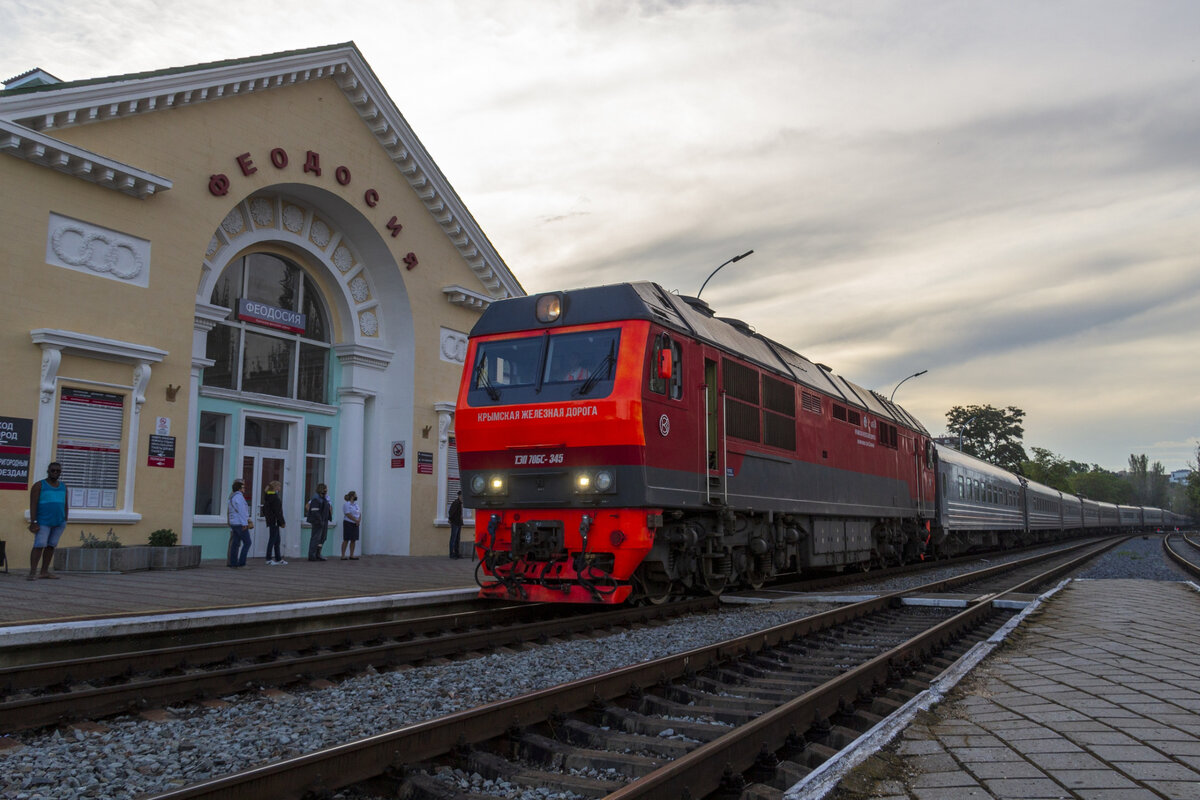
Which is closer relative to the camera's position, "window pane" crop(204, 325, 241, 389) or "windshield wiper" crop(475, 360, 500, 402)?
"windshield wiper" crop(475, 360, 500, 402)

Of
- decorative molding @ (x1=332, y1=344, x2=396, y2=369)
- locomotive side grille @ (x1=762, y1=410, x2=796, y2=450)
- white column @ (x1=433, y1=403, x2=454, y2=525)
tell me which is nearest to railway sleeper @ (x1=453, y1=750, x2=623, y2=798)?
locomotive side grille @ (x1=762, y1=410, x2=796, y2=450)

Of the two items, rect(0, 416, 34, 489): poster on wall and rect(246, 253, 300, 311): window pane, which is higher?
rect(246, 253, 300, 311): window pane

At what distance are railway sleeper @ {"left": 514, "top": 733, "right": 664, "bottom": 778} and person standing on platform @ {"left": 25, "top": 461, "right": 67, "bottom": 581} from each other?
34.0 ft

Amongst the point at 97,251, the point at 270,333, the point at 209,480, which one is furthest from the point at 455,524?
the point at 97,251

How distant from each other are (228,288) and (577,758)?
16.5m

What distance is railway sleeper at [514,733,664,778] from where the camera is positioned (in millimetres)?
4273

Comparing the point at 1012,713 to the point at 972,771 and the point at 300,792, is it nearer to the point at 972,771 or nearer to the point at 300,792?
→ the point at 972,771

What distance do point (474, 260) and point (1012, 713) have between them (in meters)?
20.1

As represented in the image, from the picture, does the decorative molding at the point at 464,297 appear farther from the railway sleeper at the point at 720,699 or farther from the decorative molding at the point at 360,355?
the railway sleeper at the point at 720,699

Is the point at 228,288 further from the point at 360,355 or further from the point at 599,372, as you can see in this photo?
the point at 599,372

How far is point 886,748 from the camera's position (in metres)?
4.51

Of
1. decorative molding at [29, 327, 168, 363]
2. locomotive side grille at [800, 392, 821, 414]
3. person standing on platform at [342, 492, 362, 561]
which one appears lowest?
person standing on platform at [342, 492, 362, 561]

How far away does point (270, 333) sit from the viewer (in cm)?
1931

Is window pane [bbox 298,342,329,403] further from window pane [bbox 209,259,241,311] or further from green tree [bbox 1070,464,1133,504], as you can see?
green tree [bbox 1070,464,1133,504]
